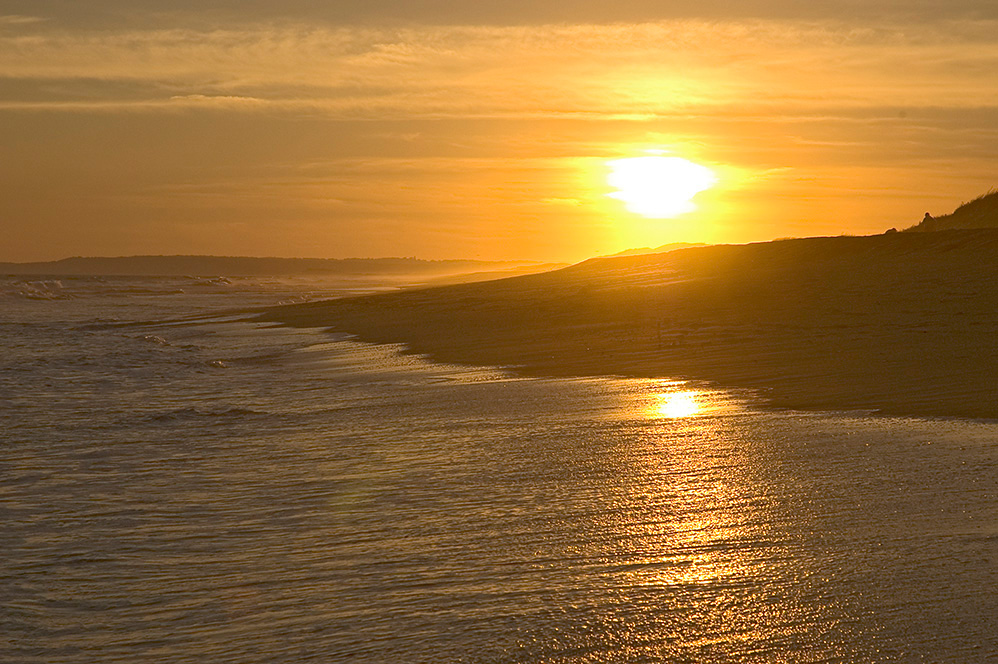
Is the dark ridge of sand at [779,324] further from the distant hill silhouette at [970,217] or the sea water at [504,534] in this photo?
the distant hill silhouette at [970,217]

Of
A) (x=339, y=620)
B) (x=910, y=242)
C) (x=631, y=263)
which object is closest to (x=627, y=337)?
(x=910, y=242)

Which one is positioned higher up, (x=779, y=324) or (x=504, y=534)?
(x=779, y=324)

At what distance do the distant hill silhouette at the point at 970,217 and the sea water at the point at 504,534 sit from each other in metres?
26.5

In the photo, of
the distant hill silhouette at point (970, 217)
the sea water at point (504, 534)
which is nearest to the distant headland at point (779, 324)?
the sea water at point (504, 534)

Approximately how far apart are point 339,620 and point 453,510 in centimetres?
212

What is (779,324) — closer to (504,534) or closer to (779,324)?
(779,324)

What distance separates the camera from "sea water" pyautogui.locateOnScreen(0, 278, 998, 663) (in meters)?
4.51

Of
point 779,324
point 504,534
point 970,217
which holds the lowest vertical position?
point 504,534

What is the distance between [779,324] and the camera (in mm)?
18547

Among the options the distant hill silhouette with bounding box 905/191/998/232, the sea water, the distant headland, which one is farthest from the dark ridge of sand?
the distant hill silhouette with bounding box 905/191/998/232

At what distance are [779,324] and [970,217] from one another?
21.0 meters

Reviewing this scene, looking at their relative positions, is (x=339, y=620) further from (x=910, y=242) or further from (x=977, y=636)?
(x=910, y=242)

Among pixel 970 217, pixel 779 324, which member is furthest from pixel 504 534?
pixel 970 217

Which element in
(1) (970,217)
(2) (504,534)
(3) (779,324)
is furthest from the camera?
(1) (970,217)
